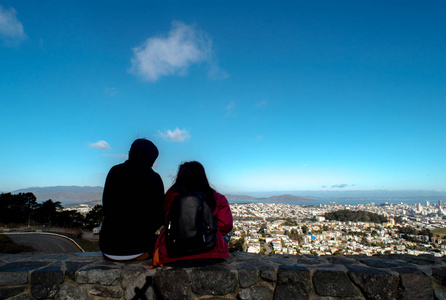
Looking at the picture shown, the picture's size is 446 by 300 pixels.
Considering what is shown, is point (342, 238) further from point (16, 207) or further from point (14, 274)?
point (16, 207)


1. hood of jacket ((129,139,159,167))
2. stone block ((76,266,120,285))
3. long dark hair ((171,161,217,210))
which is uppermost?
hood of jacket ((129,139,159,167))

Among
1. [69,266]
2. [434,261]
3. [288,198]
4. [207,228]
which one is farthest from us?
[288,198]

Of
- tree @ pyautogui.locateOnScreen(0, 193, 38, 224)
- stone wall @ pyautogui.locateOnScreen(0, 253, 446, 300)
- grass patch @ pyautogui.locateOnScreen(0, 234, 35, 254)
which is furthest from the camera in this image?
tree @ pyautogui.locateOnScreen(0, 193, 38, 224)

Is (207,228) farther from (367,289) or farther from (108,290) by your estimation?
(367,289)

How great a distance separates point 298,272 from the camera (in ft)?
6.97

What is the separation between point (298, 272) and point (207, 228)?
919mm

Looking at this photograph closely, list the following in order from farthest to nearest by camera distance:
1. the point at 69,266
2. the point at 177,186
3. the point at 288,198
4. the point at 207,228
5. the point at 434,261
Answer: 1. the point at 288,198
2. the point at 434,261
3. the point at 177,186
4. the point at 69,266
5. the point at 207,228

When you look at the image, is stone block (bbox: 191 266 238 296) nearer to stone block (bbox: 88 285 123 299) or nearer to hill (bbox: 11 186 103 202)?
stone block (bbox: 88 285 123 299)

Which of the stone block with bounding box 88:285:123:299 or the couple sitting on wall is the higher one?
the couple sitting on wall

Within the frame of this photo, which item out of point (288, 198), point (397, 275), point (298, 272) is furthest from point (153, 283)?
point (288, 198)

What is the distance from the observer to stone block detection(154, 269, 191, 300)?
2.05 meters

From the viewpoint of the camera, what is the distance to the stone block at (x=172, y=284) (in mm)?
2051

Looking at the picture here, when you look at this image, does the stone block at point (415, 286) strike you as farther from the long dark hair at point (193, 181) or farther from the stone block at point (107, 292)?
the stone block at point (107, 292)

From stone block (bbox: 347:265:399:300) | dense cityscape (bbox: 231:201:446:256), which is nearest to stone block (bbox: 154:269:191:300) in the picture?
stone block (bbox: 347:265:399:300)
